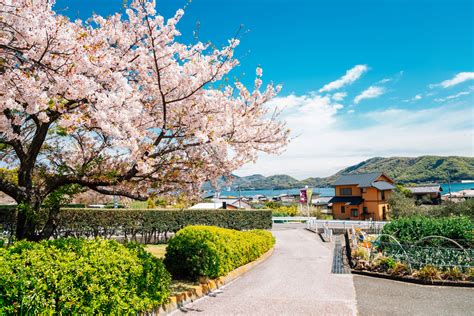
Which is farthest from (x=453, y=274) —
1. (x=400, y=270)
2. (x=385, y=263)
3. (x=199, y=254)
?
(x=199, y=254)

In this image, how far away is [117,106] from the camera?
5762mm

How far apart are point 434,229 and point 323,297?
781 centimetres

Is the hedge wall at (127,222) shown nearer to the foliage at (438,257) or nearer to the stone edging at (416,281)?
the stone edging at (416,281)

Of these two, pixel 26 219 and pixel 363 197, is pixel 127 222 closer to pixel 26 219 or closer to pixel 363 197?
pixel 26 219

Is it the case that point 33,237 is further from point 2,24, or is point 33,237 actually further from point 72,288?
point 2,24

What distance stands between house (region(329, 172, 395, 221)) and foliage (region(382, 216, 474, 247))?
1431 inches

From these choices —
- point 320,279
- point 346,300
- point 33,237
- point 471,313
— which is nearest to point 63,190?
point 33,237

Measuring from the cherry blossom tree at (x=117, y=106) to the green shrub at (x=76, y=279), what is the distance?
5.21ft

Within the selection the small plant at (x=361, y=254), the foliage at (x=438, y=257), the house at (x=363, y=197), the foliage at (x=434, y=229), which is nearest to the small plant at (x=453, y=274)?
the foliage at (x=438, y=257)

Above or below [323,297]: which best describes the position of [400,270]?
above

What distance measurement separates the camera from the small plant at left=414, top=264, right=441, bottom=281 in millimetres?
10164

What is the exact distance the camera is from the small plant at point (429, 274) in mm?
10164

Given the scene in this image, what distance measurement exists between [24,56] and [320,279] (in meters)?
10.4

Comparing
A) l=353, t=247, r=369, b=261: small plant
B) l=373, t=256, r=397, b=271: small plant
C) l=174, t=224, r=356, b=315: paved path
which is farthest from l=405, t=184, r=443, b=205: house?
l=373, t=256, r=397, b=271: small plant
